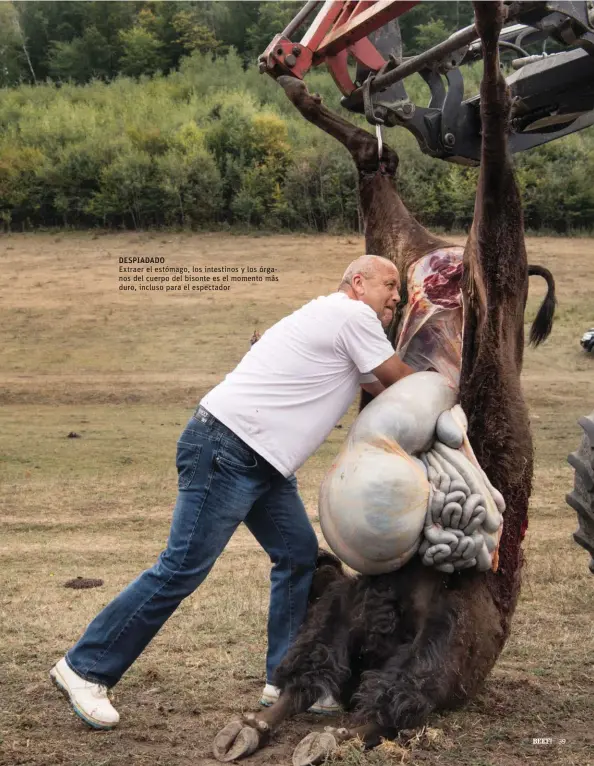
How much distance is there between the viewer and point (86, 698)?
419 cm

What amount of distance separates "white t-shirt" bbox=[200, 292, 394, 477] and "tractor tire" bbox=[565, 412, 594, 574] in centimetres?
89

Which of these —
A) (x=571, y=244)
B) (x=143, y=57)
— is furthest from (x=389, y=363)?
(x=143, y=57)

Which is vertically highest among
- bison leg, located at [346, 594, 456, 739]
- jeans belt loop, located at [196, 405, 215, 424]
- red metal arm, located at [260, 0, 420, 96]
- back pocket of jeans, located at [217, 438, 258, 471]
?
red metal arm, located at [260, 0, 420, 96]

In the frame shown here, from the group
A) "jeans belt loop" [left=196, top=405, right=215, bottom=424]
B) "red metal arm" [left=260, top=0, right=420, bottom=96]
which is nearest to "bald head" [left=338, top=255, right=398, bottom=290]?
"jeans belt loop" [left=196, top=405, right=215, bottom=424]

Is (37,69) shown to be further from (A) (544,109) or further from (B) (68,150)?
(A) (544,109)

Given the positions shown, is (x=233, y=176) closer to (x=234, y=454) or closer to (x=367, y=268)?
(x=367, y=268)

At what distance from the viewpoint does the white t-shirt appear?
13.5 feet

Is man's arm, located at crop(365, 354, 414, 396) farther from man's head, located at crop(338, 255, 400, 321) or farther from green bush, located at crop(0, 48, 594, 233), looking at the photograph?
green bush, located at crop(0, 48, 594, 233)

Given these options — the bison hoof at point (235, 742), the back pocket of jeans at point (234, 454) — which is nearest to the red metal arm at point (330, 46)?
the back pocket of jeans at point (234, 454)

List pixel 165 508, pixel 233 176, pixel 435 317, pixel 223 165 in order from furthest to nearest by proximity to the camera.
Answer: pixel 223 165
pixel 233 176
pixel 165 508
pixel 435 317

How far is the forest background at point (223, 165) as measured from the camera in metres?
21.1

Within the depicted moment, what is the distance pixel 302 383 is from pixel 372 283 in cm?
55

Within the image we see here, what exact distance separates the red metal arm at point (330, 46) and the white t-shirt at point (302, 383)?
1.41 m

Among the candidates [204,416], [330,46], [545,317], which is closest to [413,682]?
[204,416]
